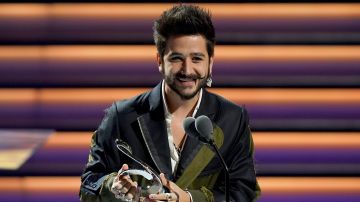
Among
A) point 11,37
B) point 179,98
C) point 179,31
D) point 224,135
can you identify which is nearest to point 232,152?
point 224,135

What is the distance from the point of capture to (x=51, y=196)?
450 centimetres

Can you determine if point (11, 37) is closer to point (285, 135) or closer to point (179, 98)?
point (285, 135)

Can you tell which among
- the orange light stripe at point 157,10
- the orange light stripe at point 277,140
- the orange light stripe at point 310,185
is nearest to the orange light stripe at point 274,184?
the orange light stripe at point 310,185

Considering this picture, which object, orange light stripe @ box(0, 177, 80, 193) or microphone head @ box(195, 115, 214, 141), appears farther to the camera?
orange light stripe @ box(0, 177, 80, 193)

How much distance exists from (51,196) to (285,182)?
54.7 inches

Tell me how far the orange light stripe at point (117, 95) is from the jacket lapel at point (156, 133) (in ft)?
5.69

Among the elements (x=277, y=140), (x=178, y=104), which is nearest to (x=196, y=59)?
(x=178, y=104)

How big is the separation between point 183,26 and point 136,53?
6.30 feet

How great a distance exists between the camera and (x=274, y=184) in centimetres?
452

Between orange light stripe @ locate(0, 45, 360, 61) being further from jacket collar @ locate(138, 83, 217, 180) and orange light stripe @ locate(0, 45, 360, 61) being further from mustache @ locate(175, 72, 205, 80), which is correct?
mustache @ locate(175, 72, 205, 80)

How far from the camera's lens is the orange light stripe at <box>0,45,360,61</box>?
447cm

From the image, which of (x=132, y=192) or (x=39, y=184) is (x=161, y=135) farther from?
(x=39, y=184)

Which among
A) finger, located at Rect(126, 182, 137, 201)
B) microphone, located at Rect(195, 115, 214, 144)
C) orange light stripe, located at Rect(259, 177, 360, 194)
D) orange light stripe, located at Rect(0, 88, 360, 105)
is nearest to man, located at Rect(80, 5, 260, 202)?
finger, located at Rect(126, 182, 137, 201)

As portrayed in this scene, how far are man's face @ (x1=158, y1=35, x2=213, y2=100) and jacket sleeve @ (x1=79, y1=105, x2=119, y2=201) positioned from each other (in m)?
0.28
